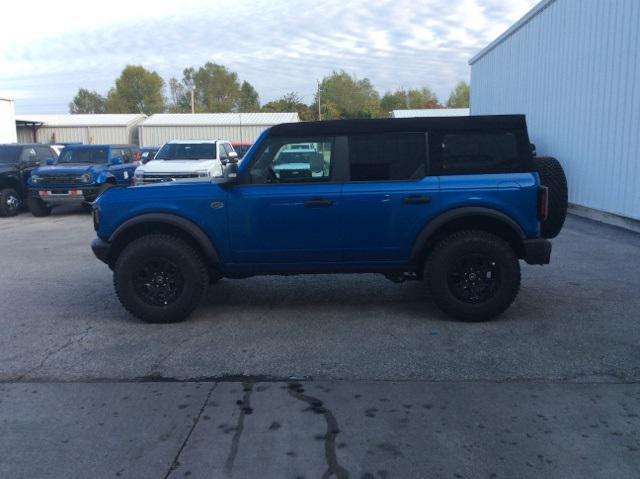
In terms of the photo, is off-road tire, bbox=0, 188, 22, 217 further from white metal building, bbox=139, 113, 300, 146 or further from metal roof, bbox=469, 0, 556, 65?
white metal building, bbox=139, 113, 300, 146

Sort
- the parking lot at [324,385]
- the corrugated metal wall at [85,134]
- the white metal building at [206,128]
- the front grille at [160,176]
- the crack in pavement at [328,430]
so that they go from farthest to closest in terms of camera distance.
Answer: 1. the corrugated metal wall at [85,134]
2. the white metal building at [206,128]
3. the front grille at [160,176]
4. the parking lot at [324,385]
5. the crack in pavement at [328,430]

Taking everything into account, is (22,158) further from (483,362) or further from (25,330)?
(483,362)

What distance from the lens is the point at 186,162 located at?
53.0ft

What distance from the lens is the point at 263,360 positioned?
5.26 meters

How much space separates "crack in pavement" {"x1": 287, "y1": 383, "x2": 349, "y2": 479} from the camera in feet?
11.4

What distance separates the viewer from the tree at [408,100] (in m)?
82.3

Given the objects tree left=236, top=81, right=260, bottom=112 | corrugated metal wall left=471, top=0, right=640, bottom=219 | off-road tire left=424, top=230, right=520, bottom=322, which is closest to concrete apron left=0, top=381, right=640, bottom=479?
off-road tire left=424, top=230, right=520, bottom=322

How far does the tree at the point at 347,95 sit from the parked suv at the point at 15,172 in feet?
171

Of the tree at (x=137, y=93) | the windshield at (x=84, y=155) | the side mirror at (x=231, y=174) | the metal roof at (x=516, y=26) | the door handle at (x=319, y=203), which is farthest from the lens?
the tree at (x=137, y=93)

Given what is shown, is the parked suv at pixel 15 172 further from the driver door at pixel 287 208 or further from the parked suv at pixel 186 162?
the driver door at pixel 287 208

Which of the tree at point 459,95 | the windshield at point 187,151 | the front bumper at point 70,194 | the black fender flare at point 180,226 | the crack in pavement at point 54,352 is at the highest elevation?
the tree at point 459,95

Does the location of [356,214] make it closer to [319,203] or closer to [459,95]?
[319,203]

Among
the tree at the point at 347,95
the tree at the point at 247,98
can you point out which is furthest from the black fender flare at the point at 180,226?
the tree at the point at 247,98

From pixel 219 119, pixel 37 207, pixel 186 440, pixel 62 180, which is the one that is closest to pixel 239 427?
pixel 186 440
